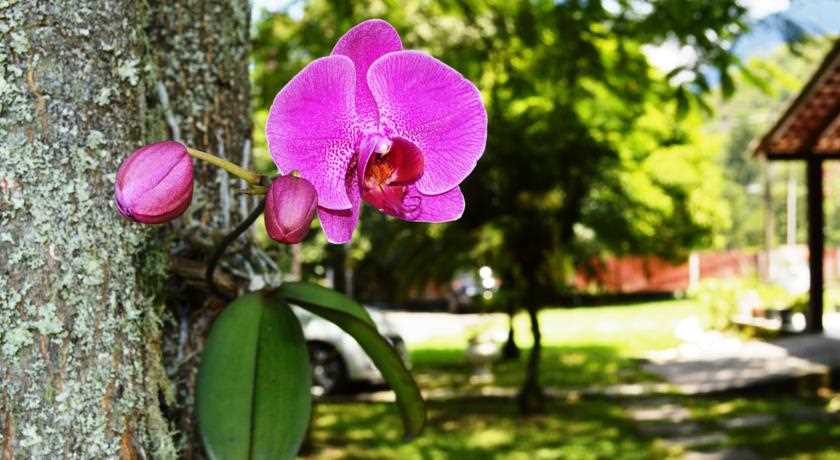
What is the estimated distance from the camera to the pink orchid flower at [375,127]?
44 cm

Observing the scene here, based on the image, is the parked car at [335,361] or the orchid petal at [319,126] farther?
the parked car at [335,361]

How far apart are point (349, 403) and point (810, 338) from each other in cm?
537

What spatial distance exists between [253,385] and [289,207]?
0.24m

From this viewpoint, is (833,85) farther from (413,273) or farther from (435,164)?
(435,164)

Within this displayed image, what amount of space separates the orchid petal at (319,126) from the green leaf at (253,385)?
0.70 feet

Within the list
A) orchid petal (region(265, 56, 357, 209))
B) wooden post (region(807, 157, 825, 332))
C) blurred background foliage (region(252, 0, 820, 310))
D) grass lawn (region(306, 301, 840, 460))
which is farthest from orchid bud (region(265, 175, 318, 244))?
wooden post (region(807, 157, 825, 332))

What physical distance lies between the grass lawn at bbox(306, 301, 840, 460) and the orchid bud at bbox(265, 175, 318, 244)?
4.55m

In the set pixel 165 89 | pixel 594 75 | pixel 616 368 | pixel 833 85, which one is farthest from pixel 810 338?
pixel 165 89

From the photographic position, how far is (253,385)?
0.63 m

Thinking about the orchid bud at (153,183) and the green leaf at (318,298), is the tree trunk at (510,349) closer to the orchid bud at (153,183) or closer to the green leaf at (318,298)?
the green leaf at (318,298)

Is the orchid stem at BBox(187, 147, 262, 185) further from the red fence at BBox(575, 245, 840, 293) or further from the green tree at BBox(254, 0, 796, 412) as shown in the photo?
the red fence at BBox(575, 245, 840, 293)

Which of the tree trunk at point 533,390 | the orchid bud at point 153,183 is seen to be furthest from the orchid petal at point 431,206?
the tree trunk at point 533,390

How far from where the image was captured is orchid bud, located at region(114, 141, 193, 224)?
447 mm

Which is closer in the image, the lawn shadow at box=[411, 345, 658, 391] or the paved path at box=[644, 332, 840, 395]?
the paved path at box=[644, 332, 840, 395]
